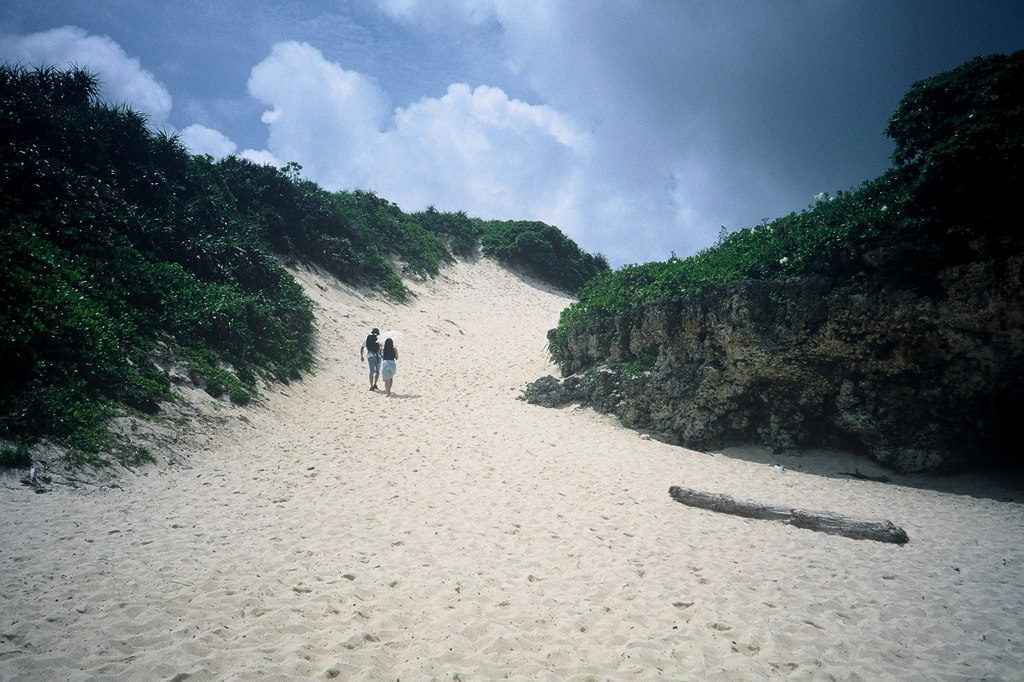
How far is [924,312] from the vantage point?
31.6 feet

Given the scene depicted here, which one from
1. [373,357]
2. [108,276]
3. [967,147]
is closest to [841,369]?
Result: [967,147]

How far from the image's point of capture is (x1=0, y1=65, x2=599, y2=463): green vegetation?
772 centimetres

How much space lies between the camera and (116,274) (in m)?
11.6

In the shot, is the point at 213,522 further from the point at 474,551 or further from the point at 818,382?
the point at 818,382

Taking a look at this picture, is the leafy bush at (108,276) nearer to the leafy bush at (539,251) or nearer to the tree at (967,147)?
the tree at (967,147)

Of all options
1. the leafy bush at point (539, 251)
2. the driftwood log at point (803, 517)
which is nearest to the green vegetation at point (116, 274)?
the driftwood log at point (803, 517)

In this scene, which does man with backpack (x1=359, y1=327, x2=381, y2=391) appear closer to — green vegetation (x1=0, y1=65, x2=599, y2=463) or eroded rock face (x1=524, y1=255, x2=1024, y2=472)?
green vegetation (x1=0, y1=65, x2=599, y2=463)

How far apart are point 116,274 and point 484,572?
1243 cm

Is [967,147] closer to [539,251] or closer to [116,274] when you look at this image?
[116,274]

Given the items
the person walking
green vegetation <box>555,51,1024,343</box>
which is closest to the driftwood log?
green vegetation <box>555,51,1024,343</box>

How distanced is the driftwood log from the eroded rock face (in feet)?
13.5

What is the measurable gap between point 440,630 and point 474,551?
5.38 ft

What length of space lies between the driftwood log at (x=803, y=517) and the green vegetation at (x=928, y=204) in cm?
569

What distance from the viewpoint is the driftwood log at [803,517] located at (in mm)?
7145
